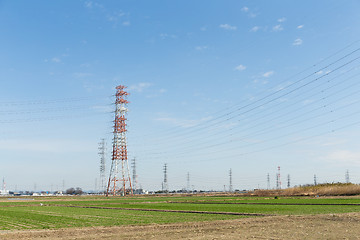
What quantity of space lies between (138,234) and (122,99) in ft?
375

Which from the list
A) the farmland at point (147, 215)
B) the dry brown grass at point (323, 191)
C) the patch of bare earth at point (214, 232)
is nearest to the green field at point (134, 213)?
the farmland at point (147, 215)

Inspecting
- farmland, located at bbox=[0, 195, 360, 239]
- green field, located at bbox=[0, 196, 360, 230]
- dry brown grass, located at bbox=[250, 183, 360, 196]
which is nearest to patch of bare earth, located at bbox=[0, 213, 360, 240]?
farmland, located at bbox=[0, 195, 360, 239]

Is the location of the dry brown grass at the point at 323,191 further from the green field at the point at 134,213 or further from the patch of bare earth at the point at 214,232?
the patch of bare earth at the point at 214,232

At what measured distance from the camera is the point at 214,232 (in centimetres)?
2275

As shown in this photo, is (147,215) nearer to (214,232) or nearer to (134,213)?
(134,213)

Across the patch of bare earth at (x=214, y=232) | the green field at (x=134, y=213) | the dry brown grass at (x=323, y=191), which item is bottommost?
the dry brown grass at (x=323, y=191)

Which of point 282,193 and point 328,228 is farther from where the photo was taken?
point 282,193

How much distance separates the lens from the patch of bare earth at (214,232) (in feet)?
68.0

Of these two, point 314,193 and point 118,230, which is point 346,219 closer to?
point 118,230

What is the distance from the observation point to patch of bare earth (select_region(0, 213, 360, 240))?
20719mm

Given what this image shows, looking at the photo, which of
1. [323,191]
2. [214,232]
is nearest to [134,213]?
[214,232]

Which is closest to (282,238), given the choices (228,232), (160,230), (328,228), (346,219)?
(228,232)

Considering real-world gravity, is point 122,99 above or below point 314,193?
above

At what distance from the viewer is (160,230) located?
79.9 ft
